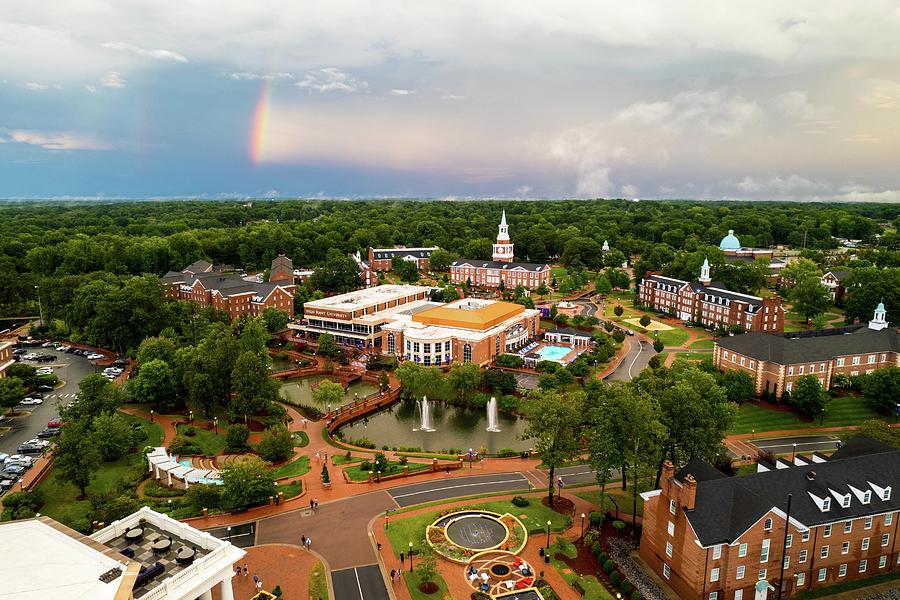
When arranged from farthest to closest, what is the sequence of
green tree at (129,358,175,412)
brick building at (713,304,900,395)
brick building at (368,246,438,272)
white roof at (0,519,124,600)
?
1. brick building at (368,246,438,272)
2. brick building at (713,304,900,395)
3. green tree at (129,358,175,412)
4. white roof at (0,519,124,600)

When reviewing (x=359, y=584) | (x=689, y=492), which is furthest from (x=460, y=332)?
(x=689, y=492)

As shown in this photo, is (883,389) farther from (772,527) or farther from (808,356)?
(772,527)

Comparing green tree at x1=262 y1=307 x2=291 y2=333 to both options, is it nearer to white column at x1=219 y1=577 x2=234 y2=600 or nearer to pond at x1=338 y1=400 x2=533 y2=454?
pond at x1=338 y1=400 x2=533 y2=454

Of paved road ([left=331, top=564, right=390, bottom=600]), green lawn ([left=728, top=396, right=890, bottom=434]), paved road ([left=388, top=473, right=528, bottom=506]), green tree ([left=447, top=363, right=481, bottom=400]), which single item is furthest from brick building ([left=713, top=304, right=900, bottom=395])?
paved road ([left=331, top=564, right=390, bottom=600])

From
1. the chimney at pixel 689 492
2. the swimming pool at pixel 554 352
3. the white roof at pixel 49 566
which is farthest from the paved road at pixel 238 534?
the swimming pool at pixel 554 352

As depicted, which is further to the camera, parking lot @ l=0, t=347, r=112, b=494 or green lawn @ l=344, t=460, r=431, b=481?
parking lot @ l=0, t=347, r=112, b=494

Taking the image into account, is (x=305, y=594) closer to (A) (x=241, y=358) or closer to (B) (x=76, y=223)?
(A) (x=241, y=358)

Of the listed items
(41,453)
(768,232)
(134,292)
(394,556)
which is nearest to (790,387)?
(394,556)
